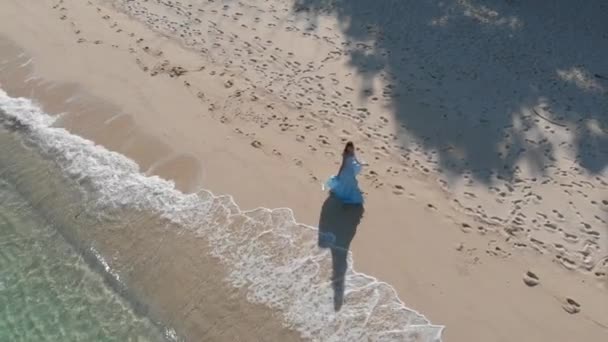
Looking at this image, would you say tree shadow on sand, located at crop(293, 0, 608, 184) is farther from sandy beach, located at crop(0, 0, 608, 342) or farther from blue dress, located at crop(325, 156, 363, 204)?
blue dress, located at crop(325, 156, 363, 204)

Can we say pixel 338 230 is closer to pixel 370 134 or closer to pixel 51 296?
pixel 370 134

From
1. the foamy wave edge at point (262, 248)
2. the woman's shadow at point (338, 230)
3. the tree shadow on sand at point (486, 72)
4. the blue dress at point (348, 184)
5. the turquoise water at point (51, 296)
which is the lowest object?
the turquoise water at point (51, 296)

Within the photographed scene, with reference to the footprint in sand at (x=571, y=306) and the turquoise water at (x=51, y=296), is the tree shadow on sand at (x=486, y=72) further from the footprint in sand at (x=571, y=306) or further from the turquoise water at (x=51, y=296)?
the turquoise water at (x=51, y=296)

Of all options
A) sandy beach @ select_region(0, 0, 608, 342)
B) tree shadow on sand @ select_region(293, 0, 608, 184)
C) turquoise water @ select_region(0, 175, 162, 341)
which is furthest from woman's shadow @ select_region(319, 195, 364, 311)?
turquoise water @ select_region(0, 175, 162, 341)

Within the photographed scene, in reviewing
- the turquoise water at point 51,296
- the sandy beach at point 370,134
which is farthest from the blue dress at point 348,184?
the turquoise water at point 51,296

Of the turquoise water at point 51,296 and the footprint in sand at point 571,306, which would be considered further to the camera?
the turquoise water at point 51,296

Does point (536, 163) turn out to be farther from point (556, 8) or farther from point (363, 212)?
point (556, 8)

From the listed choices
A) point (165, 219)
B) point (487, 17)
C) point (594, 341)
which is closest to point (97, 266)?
point (165, 219)
